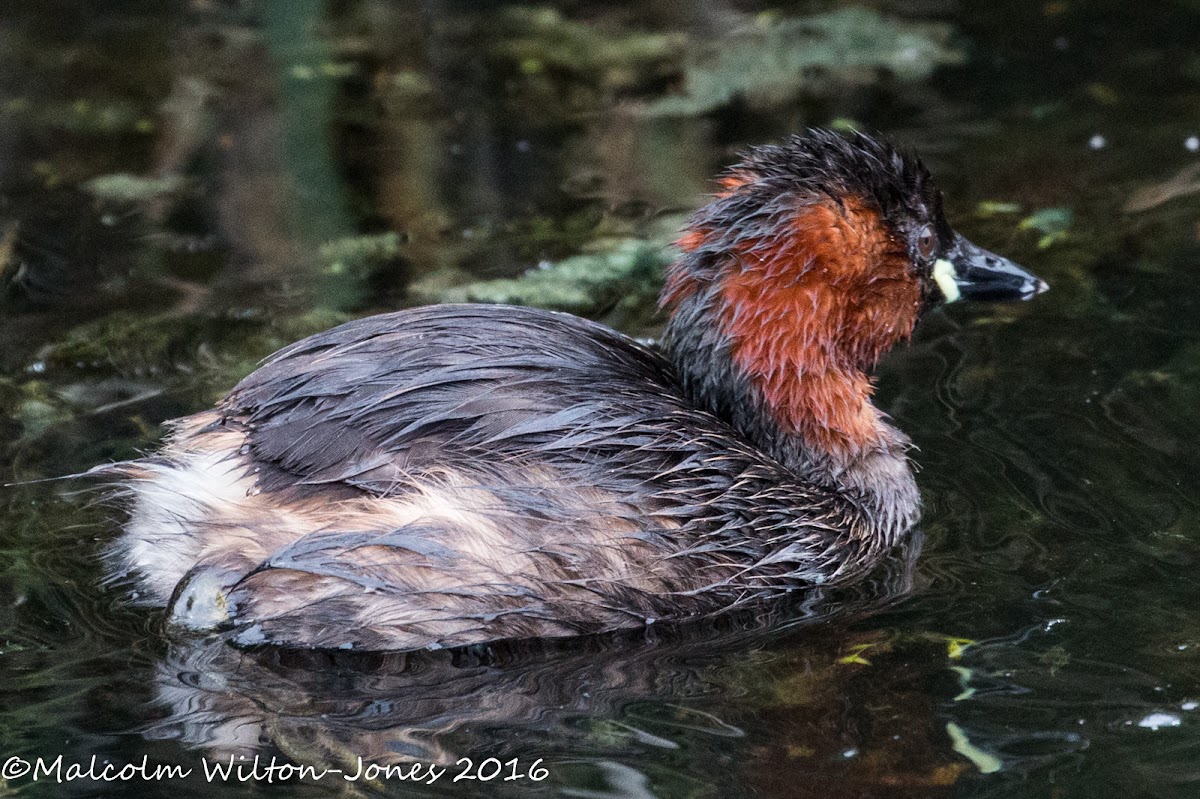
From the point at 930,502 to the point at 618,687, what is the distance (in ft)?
4.90

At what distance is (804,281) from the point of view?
4801 millimetres

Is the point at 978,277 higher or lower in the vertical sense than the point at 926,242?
lower

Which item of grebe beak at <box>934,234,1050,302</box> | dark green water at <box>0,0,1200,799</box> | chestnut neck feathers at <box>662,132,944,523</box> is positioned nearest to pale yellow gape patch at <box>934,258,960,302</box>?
grebe beak at <box>934,234,1050,302</box>

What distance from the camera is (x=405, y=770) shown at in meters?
3.83

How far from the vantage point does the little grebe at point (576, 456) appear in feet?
14.2

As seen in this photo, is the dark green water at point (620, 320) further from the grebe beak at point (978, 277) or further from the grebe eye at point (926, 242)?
the grebe eye at point (926, 242)

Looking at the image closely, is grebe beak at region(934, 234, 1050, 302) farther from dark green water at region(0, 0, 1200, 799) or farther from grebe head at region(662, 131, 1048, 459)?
dark green water at region(0, 0, 1200, 799)

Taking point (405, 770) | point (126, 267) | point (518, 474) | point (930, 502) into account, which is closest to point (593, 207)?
point (126, 267)

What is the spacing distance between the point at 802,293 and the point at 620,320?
5.26ft

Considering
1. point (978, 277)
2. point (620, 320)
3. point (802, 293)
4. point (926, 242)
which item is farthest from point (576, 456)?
point (620, 320)

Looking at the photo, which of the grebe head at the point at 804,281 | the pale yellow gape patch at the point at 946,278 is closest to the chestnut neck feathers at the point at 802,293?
the grebe head at the point at 804,281

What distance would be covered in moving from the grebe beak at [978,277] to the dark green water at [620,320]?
0.49m

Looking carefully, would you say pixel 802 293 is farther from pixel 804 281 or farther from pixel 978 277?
pixel 978 277

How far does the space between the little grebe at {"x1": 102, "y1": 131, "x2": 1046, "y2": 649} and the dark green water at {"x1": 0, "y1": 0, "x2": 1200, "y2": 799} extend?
0.54 feet
